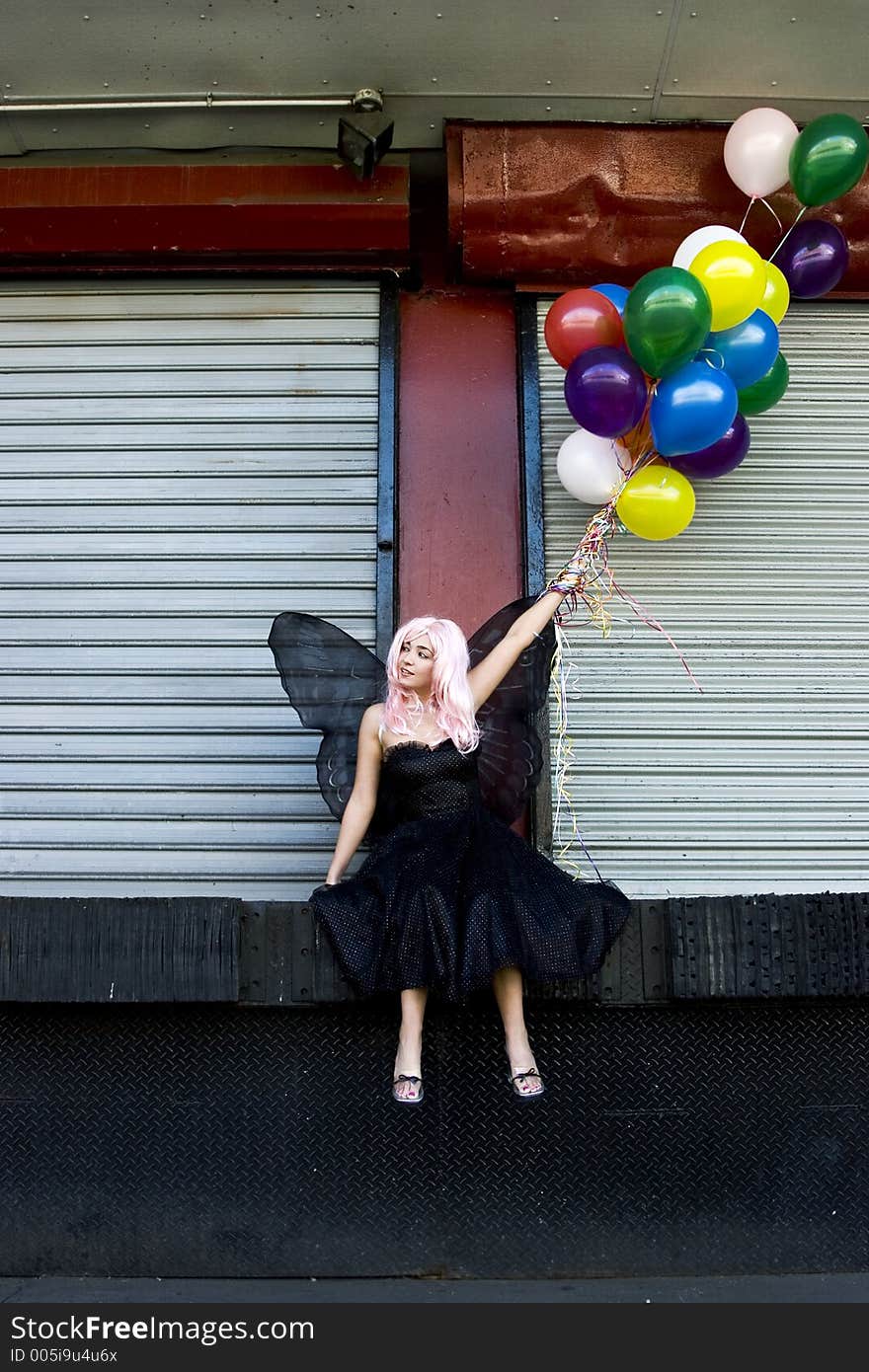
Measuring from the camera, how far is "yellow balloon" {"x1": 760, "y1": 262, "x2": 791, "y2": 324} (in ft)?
14.5

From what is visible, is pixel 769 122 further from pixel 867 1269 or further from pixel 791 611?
pixel 867 1269

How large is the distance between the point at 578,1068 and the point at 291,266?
354 centimetres

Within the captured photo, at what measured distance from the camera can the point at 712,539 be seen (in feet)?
16.9

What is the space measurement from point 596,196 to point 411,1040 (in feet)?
11.6

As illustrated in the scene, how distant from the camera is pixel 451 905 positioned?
3811mm

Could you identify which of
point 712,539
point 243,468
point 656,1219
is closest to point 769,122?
point 712,539

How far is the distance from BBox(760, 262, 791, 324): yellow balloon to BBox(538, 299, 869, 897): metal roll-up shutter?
784 millimetres

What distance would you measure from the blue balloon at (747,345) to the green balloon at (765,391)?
0.15 meters

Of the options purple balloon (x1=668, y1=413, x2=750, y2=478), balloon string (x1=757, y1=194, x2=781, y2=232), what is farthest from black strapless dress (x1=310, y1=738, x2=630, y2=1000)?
balloon string (x1=757, y1=194, x2=781, y2=232)

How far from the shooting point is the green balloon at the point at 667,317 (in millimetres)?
3988

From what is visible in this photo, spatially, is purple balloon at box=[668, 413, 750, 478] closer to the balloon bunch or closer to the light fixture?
the balloon bunch

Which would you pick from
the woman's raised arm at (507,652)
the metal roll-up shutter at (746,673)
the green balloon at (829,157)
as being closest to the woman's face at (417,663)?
the woman's raised arm at (507,652)

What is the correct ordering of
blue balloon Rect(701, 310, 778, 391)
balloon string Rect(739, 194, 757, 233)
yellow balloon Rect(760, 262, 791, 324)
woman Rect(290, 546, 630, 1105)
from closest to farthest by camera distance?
woman Rect(290, 546, 630, 1105) < blue balloon Rect(701, 310, 778, 391) < yellow balloon Rect(760, 262, 791, 324) < balloon string Rect(739, 194, 757, 233)

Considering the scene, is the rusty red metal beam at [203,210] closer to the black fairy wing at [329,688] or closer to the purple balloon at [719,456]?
the purple balloon at [719,456]
